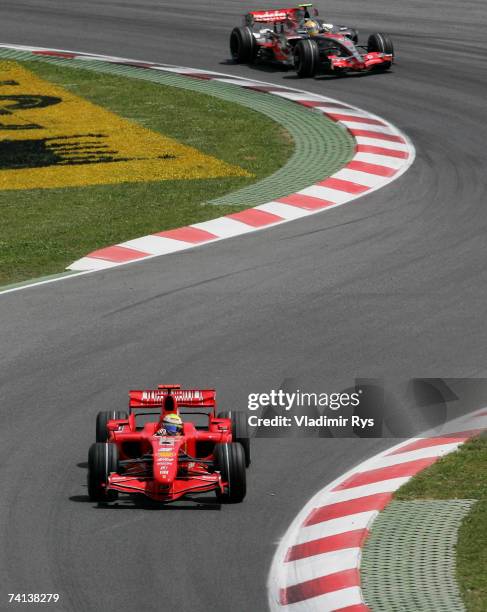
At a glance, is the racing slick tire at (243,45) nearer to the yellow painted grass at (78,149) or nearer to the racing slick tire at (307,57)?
the racing slick tire at (307,57)

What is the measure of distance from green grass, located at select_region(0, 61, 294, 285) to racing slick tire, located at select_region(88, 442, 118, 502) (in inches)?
270

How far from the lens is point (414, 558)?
9.36 meters

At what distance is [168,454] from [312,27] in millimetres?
20963

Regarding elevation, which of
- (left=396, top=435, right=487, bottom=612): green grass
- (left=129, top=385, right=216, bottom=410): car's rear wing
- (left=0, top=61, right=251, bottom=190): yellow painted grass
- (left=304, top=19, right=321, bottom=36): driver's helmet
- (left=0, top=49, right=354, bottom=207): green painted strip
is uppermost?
(left=304, top=19, right=321, bottom=36): driver's helmet

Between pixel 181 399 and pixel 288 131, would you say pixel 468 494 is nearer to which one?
pixel 181 399

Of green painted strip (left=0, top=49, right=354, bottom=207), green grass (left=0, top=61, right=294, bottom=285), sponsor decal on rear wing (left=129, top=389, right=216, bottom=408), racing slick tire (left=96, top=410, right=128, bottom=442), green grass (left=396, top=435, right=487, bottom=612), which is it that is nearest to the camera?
green grass (left=396, top=435, right=487, bottom=612)

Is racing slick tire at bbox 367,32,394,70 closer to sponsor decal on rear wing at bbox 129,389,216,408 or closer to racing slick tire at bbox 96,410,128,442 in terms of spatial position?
sponsor decal on rear wing at bbox 129,389,216,408

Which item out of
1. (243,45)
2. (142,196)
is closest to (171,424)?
(142,196)

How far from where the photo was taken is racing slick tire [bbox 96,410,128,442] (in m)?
11.3

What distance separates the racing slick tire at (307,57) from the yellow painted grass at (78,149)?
192 inches

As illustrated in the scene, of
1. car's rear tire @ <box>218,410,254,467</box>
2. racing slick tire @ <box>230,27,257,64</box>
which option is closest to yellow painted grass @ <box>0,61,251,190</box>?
racing slick tire @ <box>230,27,257,64</box>

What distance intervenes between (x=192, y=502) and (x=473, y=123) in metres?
16.7

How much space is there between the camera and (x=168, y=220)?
19703 millimetres

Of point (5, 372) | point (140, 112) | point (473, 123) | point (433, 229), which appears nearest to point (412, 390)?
point (5, 372)
